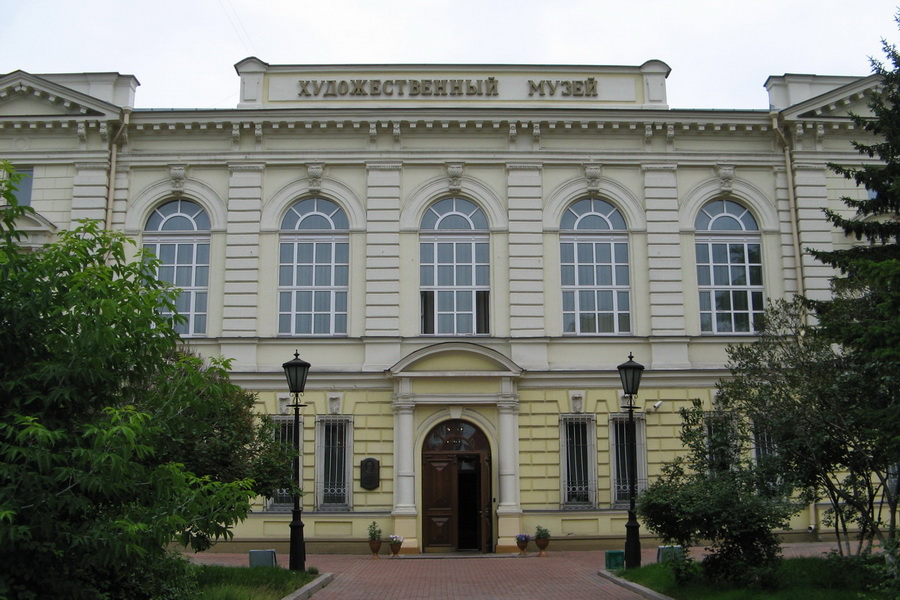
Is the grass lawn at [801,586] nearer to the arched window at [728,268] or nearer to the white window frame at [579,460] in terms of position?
the white window frame at [579,460]

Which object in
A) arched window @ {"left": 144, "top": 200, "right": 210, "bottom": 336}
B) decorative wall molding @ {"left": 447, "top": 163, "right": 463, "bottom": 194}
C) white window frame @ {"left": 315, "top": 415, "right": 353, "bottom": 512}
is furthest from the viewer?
decorative wall molding @ {"left": 447, "top": 163, "right": 463, "bottom": 194}

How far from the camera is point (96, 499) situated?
8961 millimetres

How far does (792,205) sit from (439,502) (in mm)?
12485

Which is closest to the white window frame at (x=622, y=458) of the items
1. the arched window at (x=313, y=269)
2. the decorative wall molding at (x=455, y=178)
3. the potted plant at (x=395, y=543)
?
the potted plant at (x=395, y=543)

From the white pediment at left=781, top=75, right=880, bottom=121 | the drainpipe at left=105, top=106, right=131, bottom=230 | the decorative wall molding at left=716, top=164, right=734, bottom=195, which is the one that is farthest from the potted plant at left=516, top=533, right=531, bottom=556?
the drainpipe at left=105, top=106, right=131, bottom=230

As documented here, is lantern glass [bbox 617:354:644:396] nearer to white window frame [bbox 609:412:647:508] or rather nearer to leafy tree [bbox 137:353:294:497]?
white window frame [bbox 609:412:647:508]

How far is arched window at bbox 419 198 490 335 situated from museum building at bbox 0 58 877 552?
6 centimetres

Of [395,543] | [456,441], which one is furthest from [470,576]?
[456,441]

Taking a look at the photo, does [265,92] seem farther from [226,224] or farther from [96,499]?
[96,499]

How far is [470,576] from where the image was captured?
1797cm

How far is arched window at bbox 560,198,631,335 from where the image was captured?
24109 millimetres

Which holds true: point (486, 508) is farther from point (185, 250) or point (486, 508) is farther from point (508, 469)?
point (185, 250)

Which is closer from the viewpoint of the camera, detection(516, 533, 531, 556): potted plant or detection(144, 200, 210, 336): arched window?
detection(516, 533, 531, 556): potted plant

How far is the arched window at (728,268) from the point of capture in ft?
79.7
